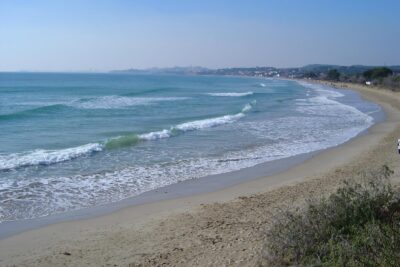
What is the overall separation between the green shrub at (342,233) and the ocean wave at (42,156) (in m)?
10.6

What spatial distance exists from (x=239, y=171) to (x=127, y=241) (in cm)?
668

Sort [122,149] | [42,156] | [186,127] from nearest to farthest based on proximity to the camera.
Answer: [42,156] < [122,149] < [186,127]

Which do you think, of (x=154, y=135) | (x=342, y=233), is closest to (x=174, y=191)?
(x=342, y=233)

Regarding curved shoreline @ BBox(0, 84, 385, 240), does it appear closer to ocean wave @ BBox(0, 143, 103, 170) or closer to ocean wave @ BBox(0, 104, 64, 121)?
ocean wave @ BBox(0, 143, 103, 170)

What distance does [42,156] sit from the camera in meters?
15.8

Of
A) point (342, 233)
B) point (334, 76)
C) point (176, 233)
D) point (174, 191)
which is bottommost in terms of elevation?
point (174, 191)

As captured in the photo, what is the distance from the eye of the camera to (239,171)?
14.1 metres

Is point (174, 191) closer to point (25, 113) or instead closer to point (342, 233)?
point (342, 233)

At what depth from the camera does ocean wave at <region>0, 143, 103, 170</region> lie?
580 inches

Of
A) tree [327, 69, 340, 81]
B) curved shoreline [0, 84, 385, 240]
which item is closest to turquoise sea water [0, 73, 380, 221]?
curved shoreline [0, 84, 385, 240]

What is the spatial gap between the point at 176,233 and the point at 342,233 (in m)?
3.25

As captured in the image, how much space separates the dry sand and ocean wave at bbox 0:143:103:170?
601 centimetres

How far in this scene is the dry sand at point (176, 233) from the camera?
278 inches

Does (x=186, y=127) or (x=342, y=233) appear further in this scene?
(x=186, y=127)
